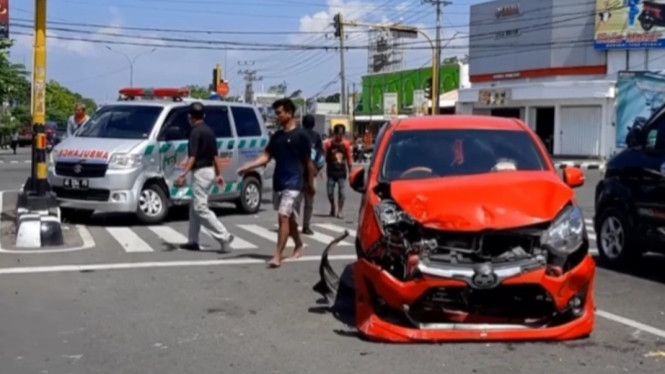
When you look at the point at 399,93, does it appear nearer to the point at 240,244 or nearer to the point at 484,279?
the point at 240,244

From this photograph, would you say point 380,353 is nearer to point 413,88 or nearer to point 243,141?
point 243,141

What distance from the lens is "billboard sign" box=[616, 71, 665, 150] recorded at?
46.3m

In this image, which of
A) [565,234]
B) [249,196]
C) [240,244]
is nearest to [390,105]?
[249,196]

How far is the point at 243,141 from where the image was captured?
1830cm

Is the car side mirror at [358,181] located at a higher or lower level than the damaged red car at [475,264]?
higher

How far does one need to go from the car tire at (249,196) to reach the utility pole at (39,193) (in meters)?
4.90

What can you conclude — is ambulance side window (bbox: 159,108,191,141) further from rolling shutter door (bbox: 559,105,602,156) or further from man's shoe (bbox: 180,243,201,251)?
rolling shutter door (bbox: 559,105,602,156)

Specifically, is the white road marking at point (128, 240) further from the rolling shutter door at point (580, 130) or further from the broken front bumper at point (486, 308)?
the rolling shutter door at point (580, 130)

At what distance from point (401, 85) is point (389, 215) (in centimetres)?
7057

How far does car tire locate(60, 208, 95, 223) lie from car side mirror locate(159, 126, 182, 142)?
6.86ft

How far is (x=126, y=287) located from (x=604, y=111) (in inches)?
1727

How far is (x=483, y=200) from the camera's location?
25.3 feet

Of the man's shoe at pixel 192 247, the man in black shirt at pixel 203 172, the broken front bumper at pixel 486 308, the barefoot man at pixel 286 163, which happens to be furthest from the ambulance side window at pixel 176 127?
the broken front bumper at pixel 486 308

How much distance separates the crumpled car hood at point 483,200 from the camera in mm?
7504
